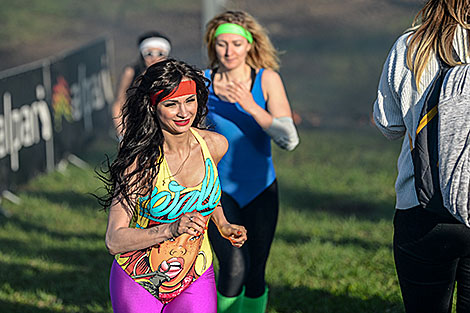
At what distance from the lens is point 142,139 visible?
3248 millimetres

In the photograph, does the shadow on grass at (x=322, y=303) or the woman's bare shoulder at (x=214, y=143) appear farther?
the shadow on grass at (x=322, y=303)

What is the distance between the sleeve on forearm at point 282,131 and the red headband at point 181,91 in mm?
1247

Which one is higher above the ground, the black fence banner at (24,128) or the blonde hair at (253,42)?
the blonde hair at (253,42)

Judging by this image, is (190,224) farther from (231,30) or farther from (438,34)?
(231,30)

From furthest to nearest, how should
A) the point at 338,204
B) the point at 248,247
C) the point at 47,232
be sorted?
the point at 338,204 → the point at 47,232 → the point at 248,247

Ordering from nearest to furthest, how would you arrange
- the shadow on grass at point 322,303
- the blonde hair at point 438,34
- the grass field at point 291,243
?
the blonde hair at point 438,34, the shadow on grass at point 322,303, the grass field at point 291,243

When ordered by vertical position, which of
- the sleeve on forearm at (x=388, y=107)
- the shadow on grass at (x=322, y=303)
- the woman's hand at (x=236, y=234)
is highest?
the sleeve on forearm at (x=388, y=107)

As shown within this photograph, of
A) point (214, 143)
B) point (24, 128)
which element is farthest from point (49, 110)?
point (214, 143)

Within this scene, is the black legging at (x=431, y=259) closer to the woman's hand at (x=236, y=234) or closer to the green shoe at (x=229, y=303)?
the woman's hand at (x=236, y=234)

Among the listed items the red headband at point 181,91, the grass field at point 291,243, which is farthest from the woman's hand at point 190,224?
the grass field at point 291,243

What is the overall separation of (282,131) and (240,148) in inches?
12.5

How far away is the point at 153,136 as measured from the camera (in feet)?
10.7

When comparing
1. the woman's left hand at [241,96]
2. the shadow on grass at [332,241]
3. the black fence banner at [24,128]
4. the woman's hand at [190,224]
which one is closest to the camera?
the woman's hand at [190,224]

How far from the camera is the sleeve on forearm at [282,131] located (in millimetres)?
4465
